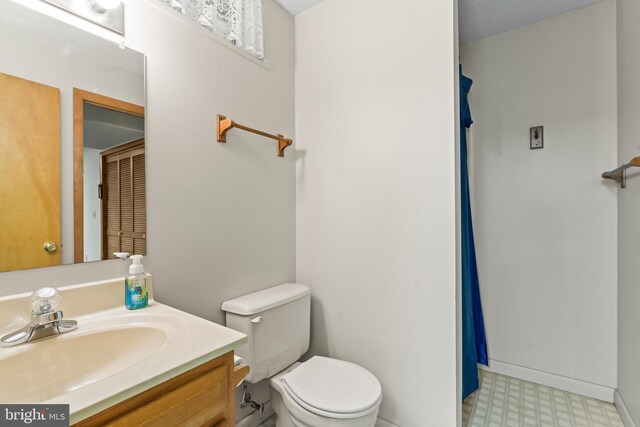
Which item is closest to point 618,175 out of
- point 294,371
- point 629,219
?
point 629,219

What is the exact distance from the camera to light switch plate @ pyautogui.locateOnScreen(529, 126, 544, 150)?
196 centimetres

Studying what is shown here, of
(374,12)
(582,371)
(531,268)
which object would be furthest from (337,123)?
(582,371)

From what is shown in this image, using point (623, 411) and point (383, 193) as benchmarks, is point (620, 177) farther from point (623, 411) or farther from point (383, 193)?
point (383, 193)

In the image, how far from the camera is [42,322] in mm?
769

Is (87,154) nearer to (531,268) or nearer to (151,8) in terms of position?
(151,8)

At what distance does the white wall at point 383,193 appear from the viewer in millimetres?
1367

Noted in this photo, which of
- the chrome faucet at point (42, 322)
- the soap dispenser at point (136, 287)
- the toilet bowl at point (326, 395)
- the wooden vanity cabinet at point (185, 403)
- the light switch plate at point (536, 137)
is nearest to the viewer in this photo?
the wooden vanity cabinet at point (185, 403)

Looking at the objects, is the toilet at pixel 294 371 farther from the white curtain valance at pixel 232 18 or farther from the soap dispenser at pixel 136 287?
the white curtain valance at pixel 232 18

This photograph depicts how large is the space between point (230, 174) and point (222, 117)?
10.5 inches

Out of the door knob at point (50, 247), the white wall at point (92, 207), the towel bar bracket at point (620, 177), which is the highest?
the towel bar bracket at point (620, 177)

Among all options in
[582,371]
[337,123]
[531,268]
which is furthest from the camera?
[531,268]

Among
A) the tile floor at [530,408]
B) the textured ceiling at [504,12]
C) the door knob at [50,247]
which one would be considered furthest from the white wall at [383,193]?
the door knob at [50,247]

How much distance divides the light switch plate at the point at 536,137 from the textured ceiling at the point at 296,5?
162cm

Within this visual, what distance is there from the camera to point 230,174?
1436 mm
